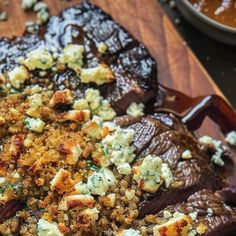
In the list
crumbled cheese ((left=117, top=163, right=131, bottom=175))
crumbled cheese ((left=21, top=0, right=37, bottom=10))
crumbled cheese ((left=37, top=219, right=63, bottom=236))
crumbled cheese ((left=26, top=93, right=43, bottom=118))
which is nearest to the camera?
crumbled cheese ((left=37, top=219, right=63, bottom=236))

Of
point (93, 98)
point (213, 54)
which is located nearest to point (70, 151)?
point (93, 98)

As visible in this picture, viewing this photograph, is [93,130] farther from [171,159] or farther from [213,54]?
[213,54]

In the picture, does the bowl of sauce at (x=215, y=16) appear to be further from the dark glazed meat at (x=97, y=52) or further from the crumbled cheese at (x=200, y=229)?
the crumbled cheese at (x=200, y=229)

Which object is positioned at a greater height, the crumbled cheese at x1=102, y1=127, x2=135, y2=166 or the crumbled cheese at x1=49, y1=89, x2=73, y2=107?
the crumbled cheese at x1=49, y1=89, x2=73, y2=107

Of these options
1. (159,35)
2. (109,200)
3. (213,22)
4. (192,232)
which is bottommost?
(192,232)

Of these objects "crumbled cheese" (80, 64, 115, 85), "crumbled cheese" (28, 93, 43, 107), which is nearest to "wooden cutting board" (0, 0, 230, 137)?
"crumbled cheese" (80, 64, 115, 85)

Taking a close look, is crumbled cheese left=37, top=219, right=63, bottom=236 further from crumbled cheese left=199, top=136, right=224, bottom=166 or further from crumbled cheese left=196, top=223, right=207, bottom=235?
crumbled cheese left=199, top=136, right=224, bottom=166

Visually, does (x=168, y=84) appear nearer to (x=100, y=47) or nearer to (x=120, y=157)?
(x=100, y=47)

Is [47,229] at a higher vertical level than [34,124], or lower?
lower
